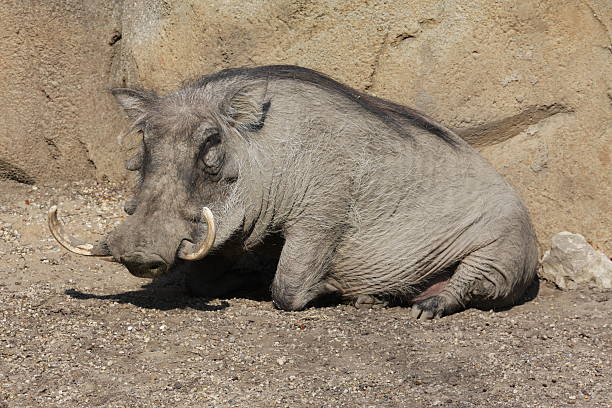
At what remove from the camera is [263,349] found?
391 cm

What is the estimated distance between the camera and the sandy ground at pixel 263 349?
3441 millimetres

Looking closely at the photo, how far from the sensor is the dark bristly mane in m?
4.69

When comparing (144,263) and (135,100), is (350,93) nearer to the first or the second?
(135,100)

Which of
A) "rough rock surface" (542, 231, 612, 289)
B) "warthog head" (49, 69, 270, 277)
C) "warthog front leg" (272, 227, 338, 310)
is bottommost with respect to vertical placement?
"rough rock surface" (542, 231, 612, 289)

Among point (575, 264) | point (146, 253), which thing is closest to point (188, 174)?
point (146, 253)

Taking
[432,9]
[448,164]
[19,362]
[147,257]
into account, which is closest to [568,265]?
Result: [448,164]

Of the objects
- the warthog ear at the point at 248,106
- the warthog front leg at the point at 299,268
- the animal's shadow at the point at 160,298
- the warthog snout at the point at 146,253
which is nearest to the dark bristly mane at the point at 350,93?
the warthog ear at the point at 248,106

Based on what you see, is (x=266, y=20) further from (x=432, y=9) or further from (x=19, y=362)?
(x=19, y=362)

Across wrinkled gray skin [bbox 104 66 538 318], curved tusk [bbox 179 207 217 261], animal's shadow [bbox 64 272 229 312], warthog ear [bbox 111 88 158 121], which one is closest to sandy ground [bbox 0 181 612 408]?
animal's shadow [bbox 64 272 229 312]

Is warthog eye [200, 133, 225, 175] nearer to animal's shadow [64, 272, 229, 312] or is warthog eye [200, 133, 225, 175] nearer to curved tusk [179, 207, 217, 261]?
curved tusk [179, 207, 217, 261]

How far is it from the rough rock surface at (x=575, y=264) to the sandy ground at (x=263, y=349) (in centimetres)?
9

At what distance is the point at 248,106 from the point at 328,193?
59 centimetres

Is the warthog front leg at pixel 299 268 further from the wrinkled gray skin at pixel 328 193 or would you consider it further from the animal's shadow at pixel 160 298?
the animal's shadow at pixel 160 298

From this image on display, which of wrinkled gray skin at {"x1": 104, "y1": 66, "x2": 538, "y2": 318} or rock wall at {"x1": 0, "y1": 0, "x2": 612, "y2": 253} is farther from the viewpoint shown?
rock wall at {"x1": 0, "y1": 0, "x2": 612, "y2": 253}
